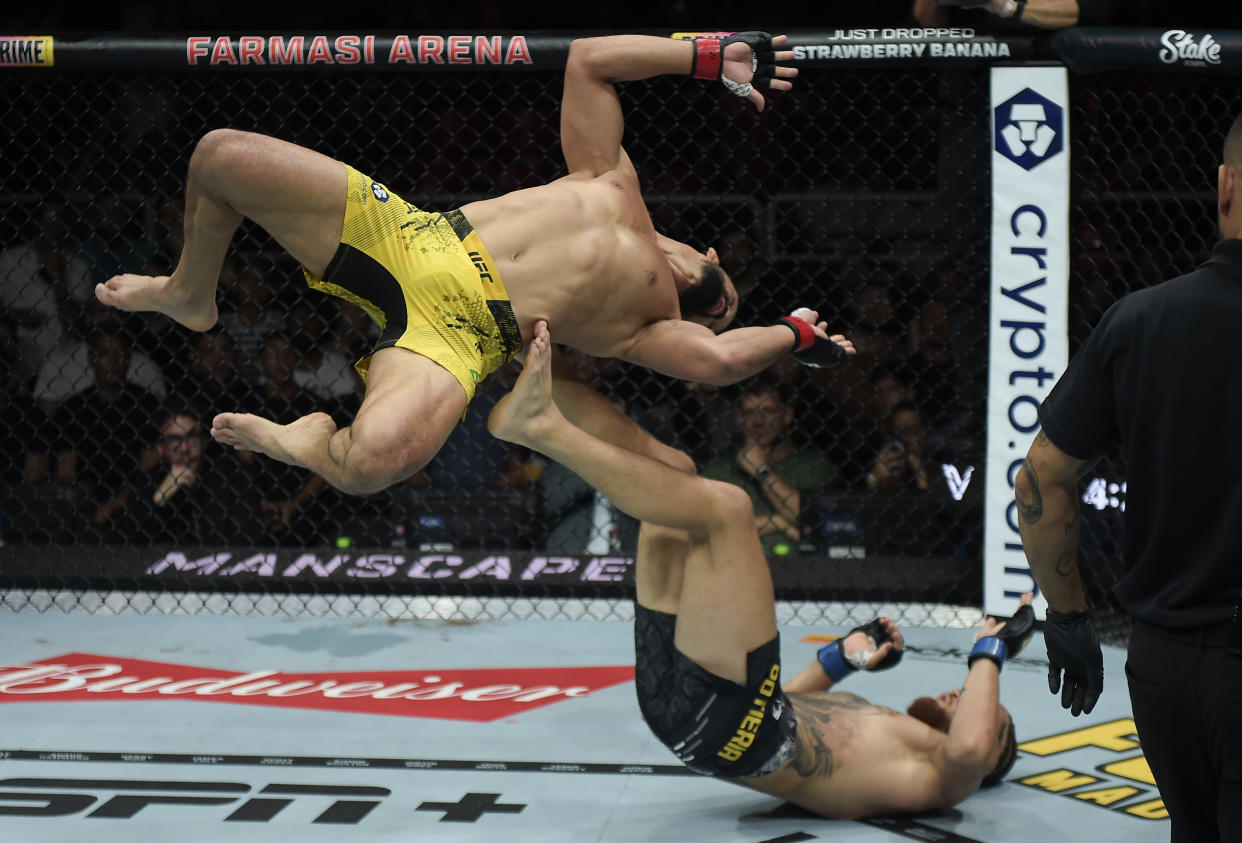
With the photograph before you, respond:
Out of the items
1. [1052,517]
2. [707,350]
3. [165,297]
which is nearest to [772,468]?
[707,350]

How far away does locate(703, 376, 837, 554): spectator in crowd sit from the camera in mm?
4105

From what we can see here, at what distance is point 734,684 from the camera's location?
93.4 inches

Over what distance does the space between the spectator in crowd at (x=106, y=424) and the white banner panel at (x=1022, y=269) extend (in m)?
2.72

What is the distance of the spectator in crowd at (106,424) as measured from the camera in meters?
4.33

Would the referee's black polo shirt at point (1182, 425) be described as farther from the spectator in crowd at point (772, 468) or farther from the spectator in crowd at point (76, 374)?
the spectator in crowd at point (76, 374)

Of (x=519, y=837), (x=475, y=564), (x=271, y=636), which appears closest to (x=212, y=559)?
(x=271, y=636)

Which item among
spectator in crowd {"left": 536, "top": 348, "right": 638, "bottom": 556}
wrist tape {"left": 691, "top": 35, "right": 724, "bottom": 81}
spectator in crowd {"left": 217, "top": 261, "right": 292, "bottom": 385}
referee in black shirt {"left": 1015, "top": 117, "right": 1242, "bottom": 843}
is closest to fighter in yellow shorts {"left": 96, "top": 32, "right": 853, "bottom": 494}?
wrist tape {"left": 691, "top": 35, "right": 724, "bottom": 81}

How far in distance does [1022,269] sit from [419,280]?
1953 millimetres

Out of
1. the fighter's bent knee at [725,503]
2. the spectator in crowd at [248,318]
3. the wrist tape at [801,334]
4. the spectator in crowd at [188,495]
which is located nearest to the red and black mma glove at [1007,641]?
the fighter's bent knee at [725,503]

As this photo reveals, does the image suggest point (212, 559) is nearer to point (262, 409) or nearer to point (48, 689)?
point (262, 409)

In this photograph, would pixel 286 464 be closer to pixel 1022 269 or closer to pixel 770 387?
pixel 770 387

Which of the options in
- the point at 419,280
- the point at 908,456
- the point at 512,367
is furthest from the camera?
the point at 512,367

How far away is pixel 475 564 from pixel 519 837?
1769mm

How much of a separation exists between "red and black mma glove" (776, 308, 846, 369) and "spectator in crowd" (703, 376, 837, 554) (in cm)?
156
